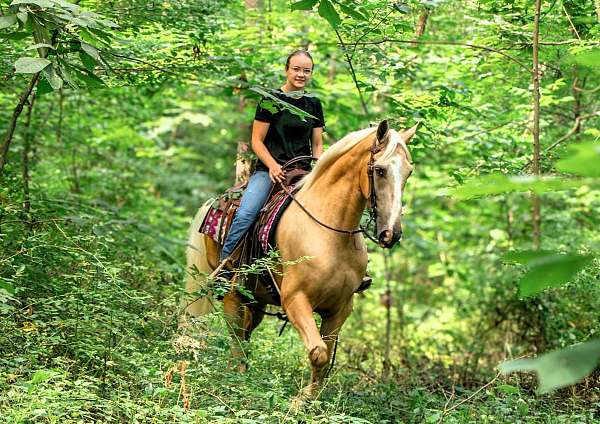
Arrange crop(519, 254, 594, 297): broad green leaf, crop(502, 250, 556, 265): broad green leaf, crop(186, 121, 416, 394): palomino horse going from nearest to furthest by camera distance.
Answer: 1. crop(519, 254, 594, 297): broad green leaf
2. crop(502, 250, 556, 265): broad green leaf
3. crop(186, 121, 416, 394): palomino horse

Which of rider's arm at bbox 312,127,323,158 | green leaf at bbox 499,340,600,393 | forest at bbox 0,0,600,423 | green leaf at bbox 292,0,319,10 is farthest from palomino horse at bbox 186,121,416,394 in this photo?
green leaf at bbox 499,340,600,393

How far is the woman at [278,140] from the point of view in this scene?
7391 mm

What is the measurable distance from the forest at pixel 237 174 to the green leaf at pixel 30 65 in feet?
0.05

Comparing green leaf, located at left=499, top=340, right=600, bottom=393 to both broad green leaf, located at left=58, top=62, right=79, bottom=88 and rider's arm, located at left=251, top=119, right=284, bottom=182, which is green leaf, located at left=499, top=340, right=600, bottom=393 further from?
rider's arm, located at left=251, top=119, right=284, bottom=182

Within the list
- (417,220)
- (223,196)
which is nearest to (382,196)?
(223,196)

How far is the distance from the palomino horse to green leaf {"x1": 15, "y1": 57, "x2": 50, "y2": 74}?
8.83 ft

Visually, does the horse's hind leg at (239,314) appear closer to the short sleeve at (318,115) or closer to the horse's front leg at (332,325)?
the horse's front leg at (332,325)

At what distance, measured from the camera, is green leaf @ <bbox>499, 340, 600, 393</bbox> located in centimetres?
177

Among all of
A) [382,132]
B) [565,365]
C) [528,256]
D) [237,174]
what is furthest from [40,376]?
[237,174]

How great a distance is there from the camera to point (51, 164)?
1317cm

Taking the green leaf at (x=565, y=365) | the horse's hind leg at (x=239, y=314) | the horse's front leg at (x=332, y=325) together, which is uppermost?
the green leaf at (x=565, y=365)

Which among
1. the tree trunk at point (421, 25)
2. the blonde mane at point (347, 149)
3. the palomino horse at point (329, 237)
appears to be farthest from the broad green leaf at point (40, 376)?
the tree trunk at point (421, 25)

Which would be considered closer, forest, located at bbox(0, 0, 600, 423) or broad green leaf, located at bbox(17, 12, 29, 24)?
broad green leaf, located at bbox(17, 12, 29, 24)

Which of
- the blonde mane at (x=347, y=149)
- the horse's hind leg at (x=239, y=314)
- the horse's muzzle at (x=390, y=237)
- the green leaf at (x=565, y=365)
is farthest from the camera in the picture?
the horse's hind leg at (x=239, y=314)
